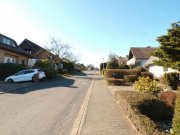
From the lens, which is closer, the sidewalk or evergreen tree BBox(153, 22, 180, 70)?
the sidewalk

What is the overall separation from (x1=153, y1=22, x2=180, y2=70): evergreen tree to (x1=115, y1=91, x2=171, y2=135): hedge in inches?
241

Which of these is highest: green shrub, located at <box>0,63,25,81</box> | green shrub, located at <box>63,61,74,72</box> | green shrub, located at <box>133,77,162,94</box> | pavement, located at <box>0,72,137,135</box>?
green shrub, located at <box>63,61,74,72</box>

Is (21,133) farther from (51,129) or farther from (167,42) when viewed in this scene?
(167,42)

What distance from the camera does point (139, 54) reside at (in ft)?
190

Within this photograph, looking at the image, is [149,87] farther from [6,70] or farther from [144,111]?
[6,70]

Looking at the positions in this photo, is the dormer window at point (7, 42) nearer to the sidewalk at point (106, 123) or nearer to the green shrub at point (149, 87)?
the green shrub at point (149, 87)

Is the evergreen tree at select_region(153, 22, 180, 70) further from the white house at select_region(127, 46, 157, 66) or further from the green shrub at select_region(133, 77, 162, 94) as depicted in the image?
the white house at select_region(127, 46, 157, 66)

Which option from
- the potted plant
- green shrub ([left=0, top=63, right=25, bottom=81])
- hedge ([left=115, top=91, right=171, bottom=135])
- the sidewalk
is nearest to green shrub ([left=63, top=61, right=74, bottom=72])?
green shrub ([left=0, top=63, right=25, bottom=81])

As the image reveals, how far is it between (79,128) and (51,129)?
0.86 meters

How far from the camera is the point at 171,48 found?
17.5 metres

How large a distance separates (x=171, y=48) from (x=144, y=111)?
8.00m

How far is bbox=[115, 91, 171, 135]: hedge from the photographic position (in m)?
7.24

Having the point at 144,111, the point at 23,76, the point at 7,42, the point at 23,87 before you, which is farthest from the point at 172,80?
the point at 7,42

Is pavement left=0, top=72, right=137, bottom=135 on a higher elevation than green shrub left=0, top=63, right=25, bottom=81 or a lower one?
lower
